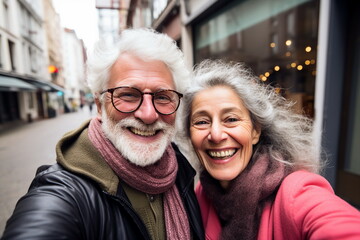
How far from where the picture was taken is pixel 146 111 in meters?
1.19

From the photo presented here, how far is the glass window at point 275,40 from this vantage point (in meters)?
2.98

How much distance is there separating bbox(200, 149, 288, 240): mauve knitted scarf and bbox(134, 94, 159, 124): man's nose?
0.66m

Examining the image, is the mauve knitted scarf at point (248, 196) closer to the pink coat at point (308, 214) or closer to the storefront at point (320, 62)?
the pink coat at point (308, 214)

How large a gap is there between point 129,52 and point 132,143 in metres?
0.55

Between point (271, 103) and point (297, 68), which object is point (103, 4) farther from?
point (271, 103)

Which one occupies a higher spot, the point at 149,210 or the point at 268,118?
the point at 268,118

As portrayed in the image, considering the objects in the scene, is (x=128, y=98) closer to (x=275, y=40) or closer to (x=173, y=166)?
(x=173, y=166)

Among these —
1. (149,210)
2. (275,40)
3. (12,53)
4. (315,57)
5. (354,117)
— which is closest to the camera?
(149,210)

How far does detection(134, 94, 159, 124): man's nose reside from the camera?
119 cm

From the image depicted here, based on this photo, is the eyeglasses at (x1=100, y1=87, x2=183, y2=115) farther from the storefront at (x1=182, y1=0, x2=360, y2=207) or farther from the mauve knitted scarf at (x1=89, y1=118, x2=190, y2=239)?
the storefront at (x1=182, y1=0, x2=360, y2=207)

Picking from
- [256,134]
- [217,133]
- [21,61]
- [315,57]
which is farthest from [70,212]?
[21,61]

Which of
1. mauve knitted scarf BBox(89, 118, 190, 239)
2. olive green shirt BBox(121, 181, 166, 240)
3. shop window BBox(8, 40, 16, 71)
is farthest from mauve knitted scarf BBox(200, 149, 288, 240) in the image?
shop window BBox(8, 40, 16, 71)

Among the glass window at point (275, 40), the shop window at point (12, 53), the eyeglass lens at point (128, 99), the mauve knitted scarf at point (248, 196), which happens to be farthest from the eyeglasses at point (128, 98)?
the shop window at point (12, 53)

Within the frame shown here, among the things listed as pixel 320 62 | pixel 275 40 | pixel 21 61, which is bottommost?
pixel 320 62
